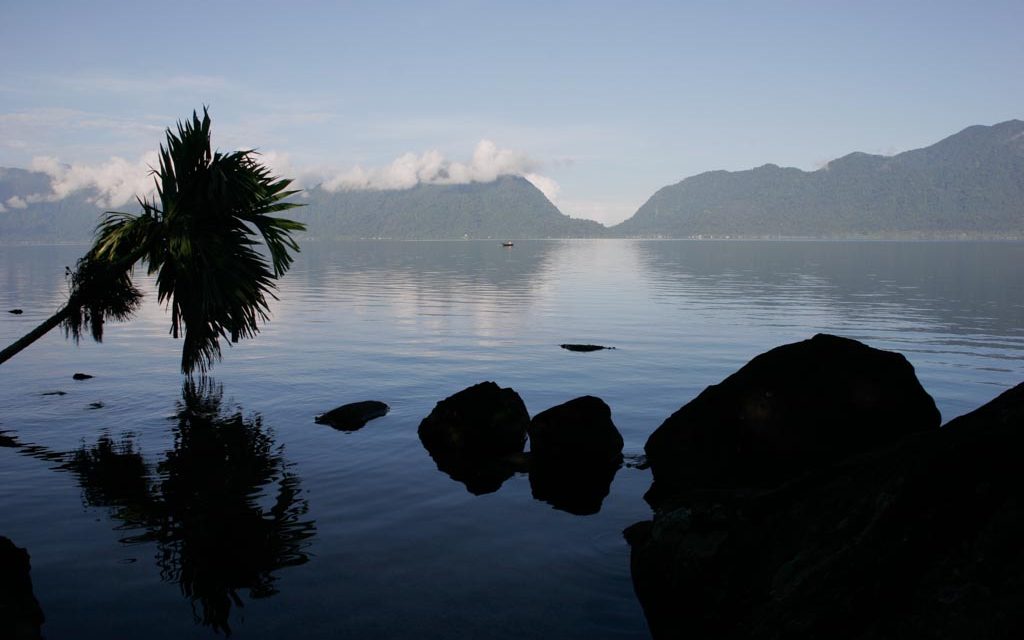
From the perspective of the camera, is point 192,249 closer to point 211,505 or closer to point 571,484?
point 211,505

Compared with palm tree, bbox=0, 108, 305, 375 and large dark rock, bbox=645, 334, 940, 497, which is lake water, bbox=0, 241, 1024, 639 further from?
palm tree, bbox=0, 108, 305, 375

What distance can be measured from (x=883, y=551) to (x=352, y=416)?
16354mm

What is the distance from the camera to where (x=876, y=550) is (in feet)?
22.0

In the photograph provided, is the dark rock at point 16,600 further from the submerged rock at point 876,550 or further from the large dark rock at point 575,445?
the large dark rock at point 575,445

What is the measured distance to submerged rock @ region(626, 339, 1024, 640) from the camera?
595cm

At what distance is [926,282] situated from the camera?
9106cm

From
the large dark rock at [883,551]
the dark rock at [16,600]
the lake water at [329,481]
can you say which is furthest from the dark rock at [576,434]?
the dark rock at [16,600]

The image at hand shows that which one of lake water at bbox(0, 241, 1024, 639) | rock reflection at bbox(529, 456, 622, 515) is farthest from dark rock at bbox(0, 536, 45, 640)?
rock reflection at bbox(529, 456, 622, 515)

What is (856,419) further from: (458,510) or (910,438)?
(458,510)

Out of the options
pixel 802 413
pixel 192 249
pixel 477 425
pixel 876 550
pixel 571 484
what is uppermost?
pixel 192 249

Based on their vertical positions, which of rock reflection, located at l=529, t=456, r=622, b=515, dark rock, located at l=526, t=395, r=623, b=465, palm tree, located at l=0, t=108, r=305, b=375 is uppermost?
palm tree, located at l=0, t=108, r=305, b=375

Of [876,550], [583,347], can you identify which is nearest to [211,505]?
[876,550]

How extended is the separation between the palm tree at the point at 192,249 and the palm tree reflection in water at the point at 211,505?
92.6 inches

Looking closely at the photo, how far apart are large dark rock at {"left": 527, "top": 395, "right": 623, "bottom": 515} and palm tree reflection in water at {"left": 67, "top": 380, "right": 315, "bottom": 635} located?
5.27 meters
